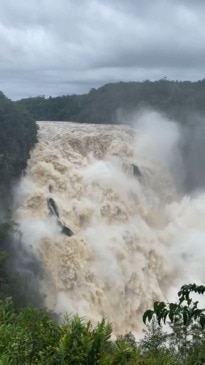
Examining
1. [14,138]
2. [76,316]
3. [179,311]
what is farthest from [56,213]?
[179,311]

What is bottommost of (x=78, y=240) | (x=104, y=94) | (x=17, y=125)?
(x=78, y=240)

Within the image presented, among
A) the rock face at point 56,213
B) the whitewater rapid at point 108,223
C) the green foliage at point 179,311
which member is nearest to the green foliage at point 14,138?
the whitewater rapid at point 108,223

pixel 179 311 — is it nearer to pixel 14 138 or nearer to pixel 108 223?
pixel 108 223

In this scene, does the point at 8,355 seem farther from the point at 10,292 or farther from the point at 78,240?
the point at 78,240

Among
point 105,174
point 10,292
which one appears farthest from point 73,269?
point 105,174

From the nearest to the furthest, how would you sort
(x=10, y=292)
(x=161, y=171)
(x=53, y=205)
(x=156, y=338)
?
(x=156, y=338)
(x=10, y=292)
(x=53, y=205)
(x=161, y=171)

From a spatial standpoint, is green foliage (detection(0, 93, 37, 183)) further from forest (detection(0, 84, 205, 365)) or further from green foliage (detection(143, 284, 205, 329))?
green foliage (detection(143, 284, 205, 329))

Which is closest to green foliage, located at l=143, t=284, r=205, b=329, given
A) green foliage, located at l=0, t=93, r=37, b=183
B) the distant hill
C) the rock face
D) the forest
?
the forest
